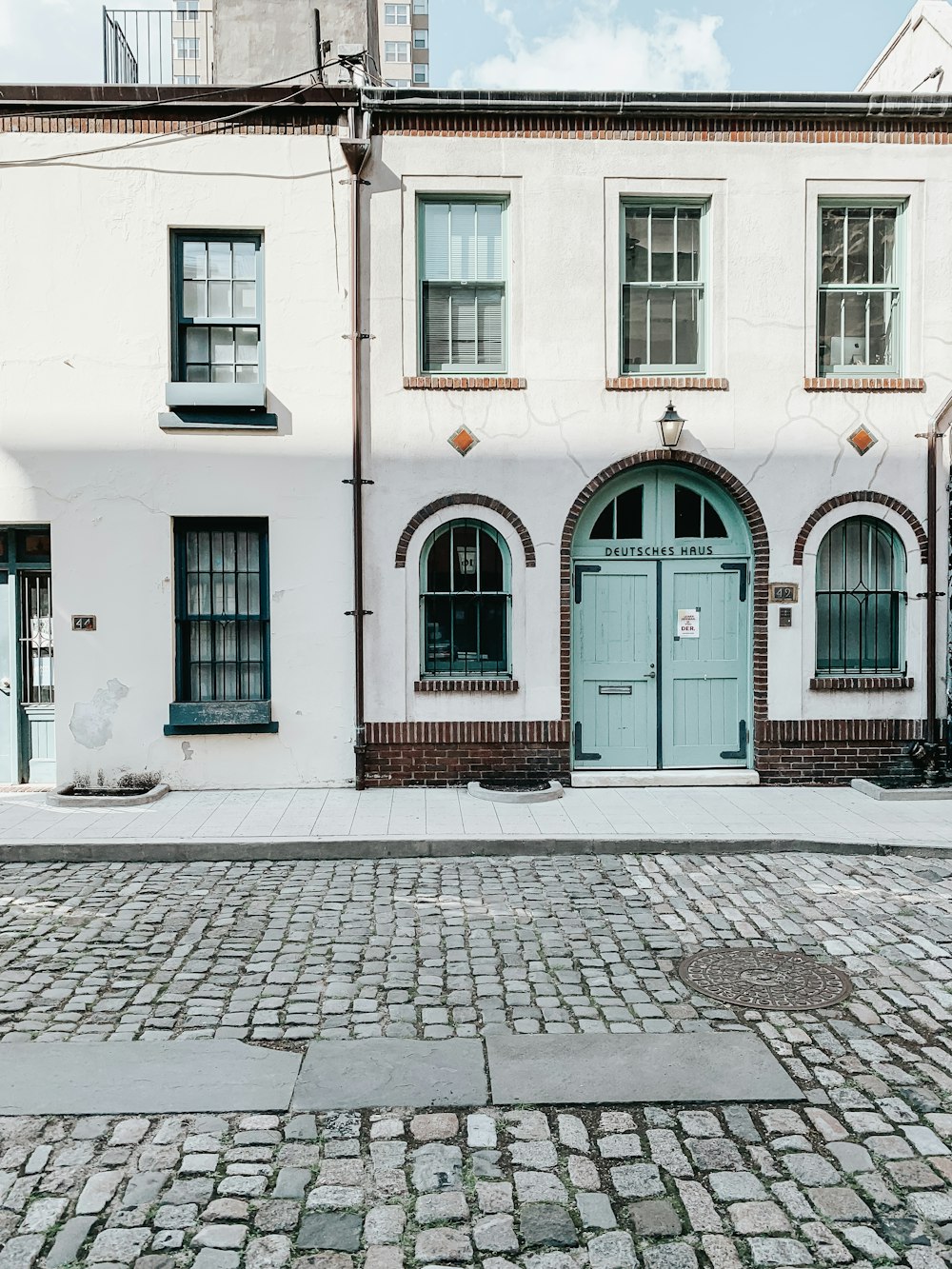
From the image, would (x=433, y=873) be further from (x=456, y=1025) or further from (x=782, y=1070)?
(x=782, y=1070)

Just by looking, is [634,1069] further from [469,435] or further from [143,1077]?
[469,435]

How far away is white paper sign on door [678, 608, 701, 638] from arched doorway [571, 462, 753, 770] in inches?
0.4

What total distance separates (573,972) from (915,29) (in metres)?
12.3

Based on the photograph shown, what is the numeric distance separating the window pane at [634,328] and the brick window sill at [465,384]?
1.22 m

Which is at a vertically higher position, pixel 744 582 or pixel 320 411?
pixel 320 411

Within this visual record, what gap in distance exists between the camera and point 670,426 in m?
10.6

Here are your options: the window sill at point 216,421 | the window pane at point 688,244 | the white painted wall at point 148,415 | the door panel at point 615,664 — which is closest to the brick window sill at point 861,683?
the door panel at point 615,664

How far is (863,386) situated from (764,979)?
7342 mm

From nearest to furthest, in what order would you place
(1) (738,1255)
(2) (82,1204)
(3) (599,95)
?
(1) (738,1255) < (2) (82,1204) < (3) (599,95)

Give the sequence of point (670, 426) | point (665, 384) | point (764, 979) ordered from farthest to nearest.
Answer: point (665, 384), point (670, 426), point (764, 979)

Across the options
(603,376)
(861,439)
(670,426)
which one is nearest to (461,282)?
(603,376)

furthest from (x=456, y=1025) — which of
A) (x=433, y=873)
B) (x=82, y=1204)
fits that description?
(x=433, y=873)

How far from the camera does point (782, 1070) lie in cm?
454

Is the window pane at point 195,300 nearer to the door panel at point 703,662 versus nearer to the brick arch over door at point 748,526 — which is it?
the brick arch over door at point 748,526
